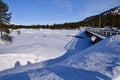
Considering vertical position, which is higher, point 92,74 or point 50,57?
point 92,74

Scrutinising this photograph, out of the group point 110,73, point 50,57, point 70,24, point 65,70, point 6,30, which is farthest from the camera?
point 70,24

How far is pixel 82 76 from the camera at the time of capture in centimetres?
973

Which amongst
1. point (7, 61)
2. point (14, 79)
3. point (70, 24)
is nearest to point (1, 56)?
point (7, 61)

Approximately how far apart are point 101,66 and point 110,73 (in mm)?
1561

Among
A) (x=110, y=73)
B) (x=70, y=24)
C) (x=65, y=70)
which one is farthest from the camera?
(x=70, y=24)

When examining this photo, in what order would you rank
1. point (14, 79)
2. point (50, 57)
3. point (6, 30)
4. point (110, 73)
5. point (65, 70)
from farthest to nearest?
point (6, 30), point (50, 57), point (65, 70), point (14, 79), point (110, 73)

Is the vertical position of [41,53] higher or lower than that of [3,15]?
lower

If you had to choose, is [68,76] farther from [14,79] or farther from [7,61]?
[7,61]

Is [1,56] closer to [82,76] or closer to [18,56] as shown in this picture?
[18,56]

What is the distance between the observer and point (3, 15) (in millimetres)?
61469

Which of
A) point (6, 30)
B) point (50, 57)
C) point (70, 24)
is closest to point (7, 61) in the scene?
point (50, 57)

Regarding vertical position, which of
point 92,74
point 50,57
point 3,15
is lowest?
point 50,57

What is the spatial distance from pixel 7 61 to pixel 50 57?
15.5 ft

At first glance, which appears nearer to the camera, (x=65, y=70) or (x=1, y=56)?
(x=65, y=70)
